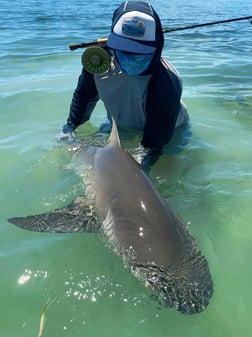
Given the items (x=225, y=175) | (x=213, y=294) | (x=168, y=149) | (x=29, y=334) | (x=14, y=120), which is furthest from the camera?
(x=14, y=120)

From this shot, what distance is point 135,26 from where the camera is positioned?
3.54 meters

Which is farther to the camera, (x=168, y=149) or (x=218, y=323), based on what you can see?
(x=168, y=149)

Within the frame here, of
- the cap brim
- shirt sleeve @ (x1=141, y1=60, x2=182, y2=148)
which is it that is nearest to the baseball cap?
the cap brim

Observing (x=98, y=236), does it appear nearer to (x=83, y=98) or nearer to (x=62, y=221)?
(x=62, y=221)

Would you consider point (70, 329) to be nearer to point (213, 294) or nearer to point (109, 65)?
point (213, 294)

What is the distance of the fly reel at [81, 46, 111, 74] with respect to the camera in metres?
4.05

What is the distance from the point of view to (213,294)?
2.75m

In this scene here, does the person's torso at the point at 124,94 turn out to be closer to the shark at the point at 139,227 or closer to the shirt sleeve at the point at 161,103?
the shirt sleeve at the point at 161,103

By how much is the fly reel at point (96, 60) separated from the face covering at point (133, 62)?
23cm

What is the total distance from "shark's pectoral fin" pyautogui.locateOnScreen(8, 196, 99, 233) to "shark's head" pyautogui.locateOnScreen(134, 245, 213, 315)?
0.68m

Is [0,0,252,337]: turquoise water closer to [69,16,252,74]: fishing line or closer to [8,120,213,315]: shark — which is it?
[8,120,213,315]: shark

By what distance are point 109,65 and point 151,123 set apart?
0.72 meters

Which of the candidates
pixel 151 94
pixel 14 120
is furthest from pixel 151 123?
pixel 14 120

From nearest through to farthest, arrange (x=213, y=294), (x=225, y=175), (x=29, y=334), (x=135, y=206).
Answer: (x=29, y=334) < (x=213, y=294) < (x=135, y=206) < (x=225, y=175)
